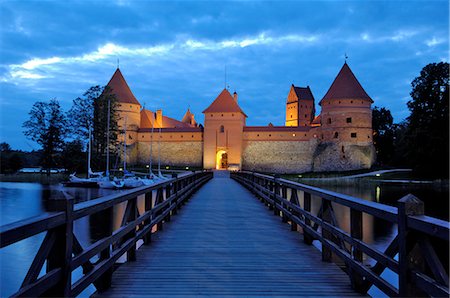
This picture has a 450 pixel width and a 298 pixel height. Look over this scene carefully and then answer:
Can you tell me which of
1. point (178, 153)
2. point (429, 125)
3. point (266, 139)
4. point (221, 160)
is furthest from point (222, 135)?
point (429, 125)

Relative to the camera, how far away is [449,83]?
107 ft

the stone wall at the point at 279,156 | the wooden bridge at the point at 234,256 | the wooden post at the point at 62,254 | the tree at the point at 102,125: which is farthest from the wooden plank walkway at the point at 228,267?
the stone wall at the point at 279,156

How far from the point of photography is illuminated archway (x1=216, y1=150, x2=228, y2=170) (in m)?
42.6

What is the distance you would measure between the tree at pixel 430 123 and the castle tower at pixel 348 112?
226 inches

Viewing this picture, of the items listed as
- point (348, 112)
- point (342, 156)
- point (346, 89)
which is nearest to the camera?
point (348, 112)

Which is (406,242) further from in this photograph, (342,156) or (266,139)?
(266,139)

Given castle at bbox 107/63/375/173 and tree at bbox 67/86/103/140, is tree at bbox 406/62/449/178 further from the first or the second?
tree at bbox 67/86/103/140

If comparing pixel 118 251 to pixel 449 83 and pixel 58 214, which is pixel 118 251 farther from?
pixel 449 83

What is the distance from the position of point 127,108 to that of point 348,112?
24.8m

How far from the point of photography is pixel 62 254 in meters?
2.27

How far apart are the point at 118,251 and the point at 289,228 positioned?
3.56m

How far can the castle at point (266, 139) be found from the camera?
3938cm

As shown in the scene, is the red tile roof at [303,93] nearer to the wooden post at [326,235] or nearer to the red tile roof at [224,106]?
the red tile roof at [224,106]

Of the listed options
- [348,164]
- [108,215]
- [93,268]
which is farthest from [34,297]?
[348,164]
